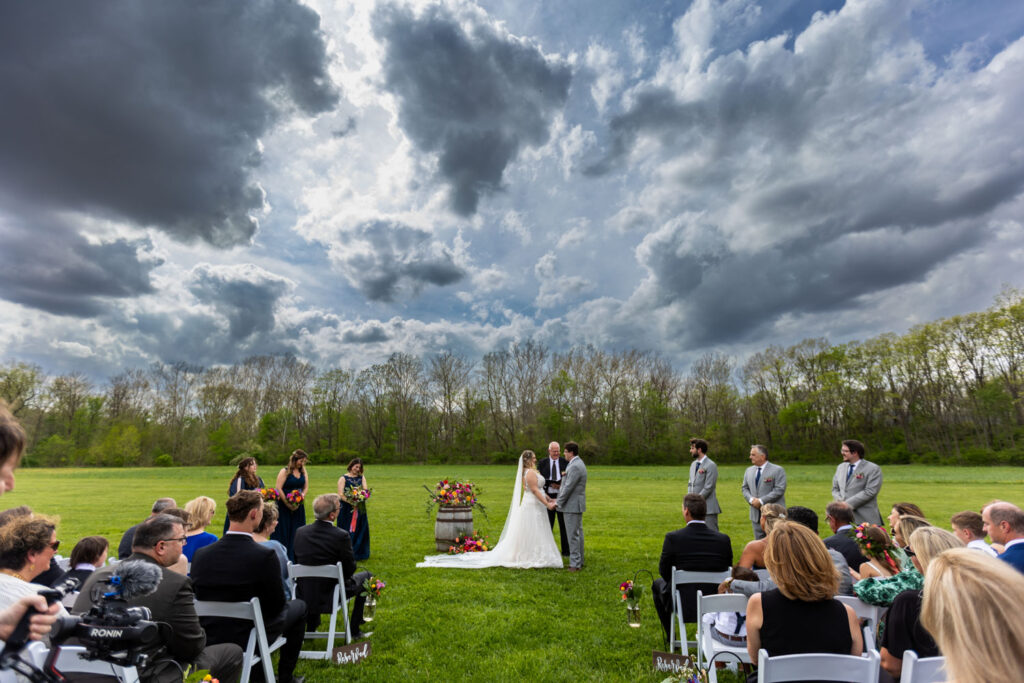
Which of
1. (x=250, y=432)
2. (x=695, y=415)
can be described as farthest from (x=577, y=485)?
(x=250, y=432)

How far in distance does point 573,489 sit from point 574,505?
34 cm

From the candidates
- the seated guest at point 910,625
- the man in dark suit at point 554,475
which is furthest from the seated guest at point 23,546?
the man in dark suit at point 554,475

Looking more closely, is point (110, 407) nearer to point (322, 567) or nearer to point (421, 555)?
point (421, 555)

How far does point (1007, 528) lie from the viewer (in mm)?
4883

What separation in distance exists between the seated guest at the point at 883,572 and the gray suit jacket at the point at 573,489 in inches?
235

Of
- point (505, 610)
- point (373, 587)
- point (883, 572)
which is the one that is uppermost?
point (883, 572)

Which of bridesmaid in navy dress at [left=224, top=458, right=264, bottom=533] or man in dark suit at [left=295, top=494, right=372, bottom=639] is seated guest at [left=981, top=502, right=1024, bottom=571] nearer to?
man in dark suit at [left=295, top=494, right=372, bottom=639]

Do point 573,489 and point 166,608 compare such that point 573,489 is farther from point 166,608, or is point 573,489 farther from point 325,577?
point 166,608

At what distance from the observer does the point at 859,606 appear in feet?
15.6

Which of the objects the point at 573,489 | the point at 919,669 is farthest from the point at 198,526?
the point at 919,669

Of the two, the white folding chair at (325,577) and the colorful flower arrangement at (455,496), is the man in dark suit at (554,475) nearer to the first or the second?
the colorful flower arrangement at (455,496)

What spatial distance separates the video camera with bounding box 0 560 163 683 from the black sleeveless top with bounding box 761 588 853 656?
12.0 feet

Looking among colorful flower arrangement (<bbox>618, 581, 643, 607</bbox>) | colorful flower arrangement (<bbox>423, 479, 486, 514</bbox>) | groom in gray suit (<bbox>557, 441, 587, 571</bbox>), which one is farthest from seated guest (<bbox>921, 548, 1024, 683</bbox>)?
colorful flower arrangement (<bbox>423, 479, 486, 514</bbox>)

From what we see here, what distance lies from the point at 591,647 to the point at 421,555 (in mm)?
6709
